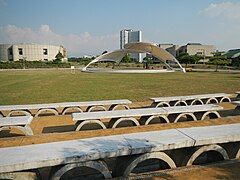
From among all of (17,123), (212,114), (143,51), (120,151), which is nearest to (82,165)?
(120,151)

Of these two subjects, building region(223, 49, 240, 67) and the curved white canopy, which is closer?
the curved white canopy

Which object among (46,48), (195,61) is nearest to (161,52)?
(195,61)

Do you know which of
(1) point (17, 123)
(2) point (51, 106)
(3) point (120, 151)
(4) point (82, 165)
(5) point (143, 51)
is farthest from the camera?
(5) point (143, 51)

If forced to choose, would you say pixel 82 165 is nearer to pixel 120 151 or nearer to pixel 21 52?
pixel 120 151

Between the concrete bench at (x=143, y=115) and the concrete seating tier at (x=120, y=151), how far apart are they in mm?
1948

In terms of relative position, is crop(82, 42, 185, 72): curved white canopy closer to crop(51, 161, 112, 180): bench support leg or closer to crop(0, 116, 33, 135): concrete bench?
crop(0, 116, 33, 135): concrete bench

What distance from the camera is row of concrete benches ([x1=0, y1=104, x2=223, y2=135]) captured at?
5.70 m

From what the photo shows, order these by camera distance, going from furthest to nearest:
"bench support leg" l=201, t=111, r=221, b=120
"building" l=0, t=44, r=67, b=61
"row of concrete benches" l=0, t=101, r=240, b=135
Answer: "building" l=0, t=44, r=67, b=61 → "bench support leg" l=201, t=111, r=221, b=120 → "row of concrete benches" l=0, t=101, r=240, b=135

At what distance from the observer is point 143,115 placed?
250 inches

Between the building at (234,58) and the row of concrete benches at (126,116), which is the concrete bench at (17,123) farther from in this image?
the building at (234,58)

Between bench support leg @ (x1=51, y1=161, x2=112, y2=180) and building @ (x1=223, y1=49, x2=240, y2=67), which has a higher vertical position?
building @ (x1=223, y1=49, x2=240, y2=67)

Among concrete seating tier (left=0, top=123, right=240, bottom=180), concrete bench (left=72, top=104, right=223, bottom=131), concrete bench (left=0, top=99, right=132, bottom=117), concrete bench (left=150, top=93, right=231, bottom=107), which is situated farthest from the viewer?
concrete bench (left=150, top=93, right=231, bottom=107)

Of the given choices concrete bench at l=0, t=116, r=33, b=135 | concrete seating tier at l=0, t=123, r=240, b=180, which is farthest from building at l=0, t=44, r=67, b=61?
concrete seating tier at l=0, t=123, r=240, b=180

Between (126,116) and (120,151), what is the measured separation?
8.65 feet
